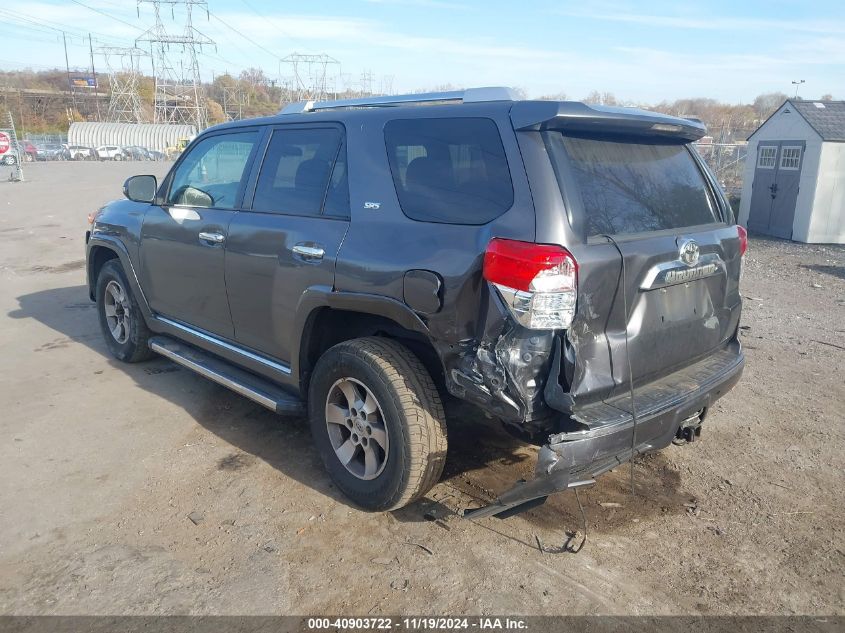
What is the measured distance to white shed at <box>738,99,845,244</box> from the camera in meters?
14.1

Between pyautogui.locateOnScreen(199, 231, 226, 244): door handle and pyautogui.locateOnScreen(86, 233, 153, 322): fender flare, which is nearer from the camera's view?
pyautogui.locateOnScreen(199, 231, 226, 244): door handle

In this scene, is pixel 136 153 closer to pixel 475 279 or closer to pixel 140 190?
pixel 140 190

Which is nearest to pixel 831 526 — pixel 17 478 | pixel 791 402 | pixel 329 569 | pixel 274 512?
pixel 791 402

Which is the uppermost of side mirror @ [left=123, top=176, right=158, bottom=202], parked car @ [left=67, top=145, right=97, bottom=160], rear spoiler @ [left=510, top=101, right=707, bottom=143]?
rear spoiler @ [left=510, top=101, right=707, bottom=143]

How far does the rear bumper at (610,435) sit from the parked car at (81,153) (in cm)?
5966

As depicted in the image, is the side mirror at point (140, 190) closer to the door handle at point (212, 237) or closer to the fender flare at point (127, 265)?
the fender flare at point (127, 265)

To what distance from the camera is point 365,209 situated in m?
3.42

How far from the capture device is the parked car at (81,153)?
54.9 meters

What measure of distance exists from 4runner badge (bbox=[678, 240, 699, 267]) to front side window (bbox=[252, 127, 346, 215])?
174 centimetres

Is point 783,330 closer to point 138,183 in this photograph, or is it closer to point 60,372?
point 138,183

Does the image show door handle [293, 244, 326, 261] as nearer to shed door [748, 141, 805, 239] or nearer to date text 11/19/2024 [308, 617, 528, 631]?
date text 11/19/2024 [308, 617, 528, 631]

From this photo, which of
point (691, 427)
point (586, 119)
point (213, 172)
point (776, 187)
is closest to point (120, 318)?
point (213, 172)

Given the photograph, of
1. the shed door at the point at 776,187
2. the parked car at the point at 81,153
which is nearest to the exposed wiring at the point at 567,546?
the shed door at the point at 776,187

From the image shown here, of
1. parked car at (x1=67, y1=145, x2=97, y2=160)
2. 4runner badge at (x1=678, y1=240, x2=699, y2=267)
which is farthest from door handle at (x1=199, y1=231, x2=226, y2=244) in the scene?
parked car at (x1=67, y1=145, x2=97, y2=160)
